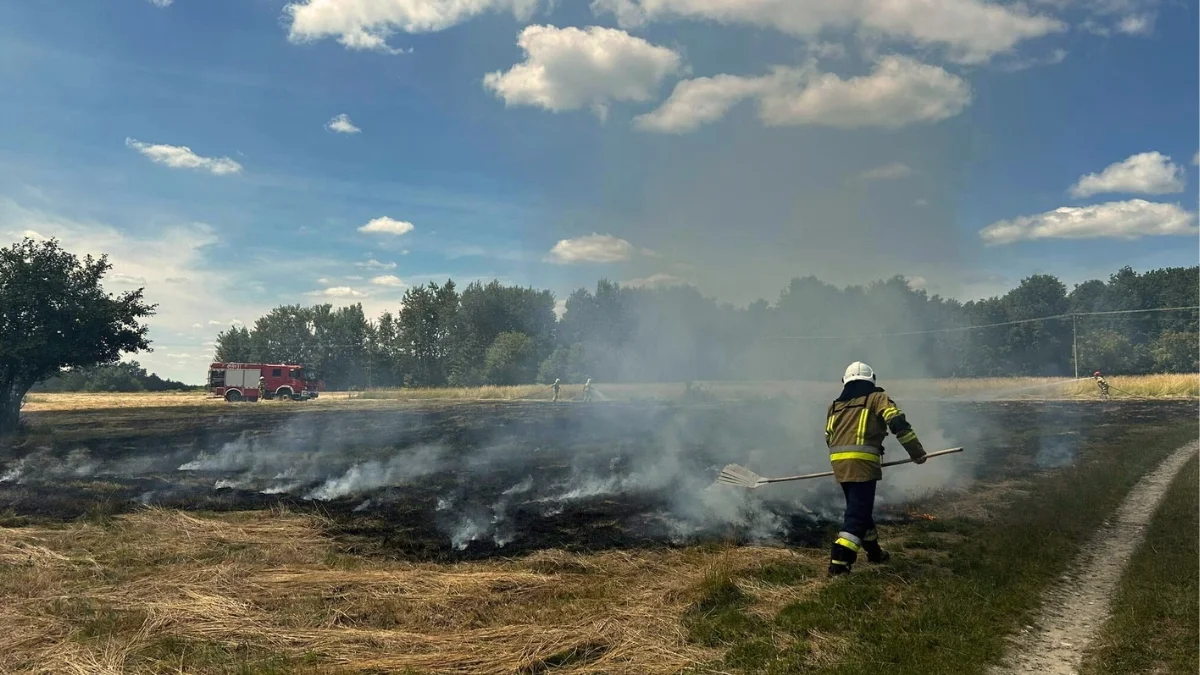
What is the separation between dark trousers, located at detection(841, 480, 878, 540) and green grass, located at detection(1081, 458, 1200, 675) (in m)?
2.07

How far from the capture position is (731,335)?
111 feet

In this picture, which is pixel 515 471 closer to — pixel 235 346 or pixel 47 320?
pixel 47 320

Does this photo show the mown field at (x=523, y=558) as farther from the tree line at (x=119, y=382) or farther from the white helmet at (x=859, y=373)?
the tree line at (x=119, y=382)

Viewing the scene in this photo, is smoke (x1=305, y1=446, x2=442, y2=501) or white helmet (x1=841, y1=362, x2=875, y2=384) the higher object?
white helmet (x1=841, y1=362, x2=875, y2=384)

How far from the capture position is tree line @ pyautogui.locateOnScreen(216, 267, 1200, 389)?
1155 inches

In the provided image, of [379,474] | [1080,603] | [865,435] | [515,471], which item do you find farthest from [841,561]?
[379,474]

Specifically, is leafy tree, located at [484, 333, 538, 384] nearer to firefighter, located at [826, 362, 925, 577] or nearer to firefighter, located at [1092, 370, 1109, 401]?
firefighter, located at [1092, 370, 1109, 401]

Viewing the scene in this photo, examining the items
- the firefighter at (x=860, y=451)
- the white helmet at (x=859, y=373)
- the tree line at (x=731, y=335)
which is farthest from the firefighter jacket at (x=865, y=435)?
the tree line at (x=731, y=335)

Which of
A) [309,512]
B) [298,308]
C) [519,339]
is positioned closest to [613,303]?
[519,339]

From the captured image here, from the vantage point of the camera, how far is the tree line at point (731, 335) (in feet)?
96.3

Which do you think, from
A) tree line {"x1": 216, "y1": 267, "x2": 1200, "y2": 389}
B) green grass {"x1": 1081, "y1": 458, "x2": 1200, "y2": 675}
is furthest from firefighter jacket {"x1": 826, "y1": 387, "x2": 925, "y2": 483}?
tree line {"x1": 216, "y1": 267, "x2": 1200, "y2": 389}

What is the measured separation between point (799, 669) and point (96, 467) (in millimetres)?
18385

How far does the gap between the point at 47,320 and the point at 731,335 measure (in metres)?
30.6

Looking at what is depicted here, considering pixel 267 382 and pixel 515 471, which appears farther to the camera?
pixel 267 382
